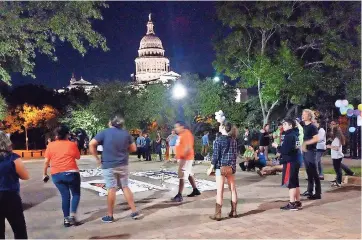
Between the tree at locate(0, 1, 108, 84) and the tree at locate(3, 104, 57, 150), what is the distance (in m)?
36.7

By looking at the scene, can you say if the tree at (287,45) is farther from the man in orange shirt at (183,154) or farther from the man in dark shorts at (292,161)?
the man in dark shorts at (292,161)

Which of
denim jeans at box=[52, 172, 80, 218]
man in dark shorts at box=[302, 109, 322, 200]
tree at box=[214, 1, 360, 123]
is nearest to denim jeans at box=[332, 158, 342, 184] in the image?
man in dark shorts at box=[302, 109, 322, 200]

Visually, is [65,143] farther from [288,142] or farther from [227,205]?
[288,142]

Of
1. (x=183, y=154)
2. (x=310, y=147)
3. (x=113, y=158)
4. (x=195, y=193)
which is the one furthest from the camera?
(x=195, y=193)

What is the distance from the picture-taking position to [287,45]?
21562 millimetres

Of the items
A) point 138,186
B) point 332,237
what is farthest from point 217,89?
point 332,237

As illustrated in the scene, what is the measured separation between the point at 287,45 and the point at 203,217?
16.8 m

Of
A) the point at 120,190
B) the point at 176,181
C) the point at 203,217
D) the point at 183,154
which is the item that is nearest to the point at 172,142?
the point at 176,181

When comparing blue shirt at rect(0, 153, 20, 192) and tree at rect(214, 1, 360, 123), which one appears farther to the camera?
tree at rect(214, 1, 360, 123)

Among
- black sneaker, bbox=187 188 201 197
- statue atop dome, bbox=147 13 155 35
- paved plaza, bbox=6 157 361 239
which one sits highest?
statue atop dome, bbox=147 13 155 35

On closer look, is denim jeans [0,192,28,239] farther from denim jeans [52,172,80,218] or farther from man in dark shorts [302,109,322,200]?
man in dark shorts [302,109,322,200]

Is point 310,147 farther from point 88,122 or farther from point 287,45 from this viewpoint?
point 88,122

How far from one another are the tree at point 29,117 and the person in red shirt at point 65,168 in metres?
42.2

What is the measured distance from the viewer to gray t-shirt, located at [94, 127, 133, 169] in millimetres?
6352
